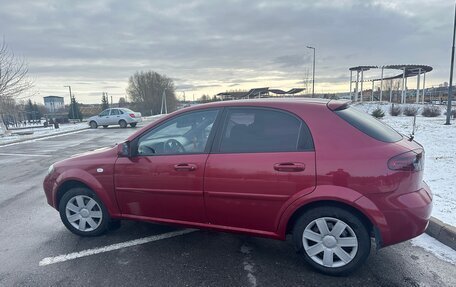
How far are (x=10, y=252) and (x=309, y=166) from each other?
3.51 metres

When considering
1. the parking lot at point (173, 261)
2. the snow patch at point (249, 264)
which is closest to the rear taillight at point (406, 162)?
the parking lot at point (173, 261)

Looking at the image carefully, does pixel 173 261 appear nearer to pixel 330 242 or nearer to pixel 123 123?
pixel 330 242

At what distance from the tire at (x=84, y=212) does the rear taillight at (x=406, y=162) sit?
10.6 ft

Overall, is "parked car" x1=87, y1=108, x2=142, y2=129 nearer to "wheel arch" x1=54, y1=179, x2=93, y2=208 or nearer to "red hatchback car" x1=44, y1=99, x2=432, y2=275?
"wheel arch" x1=54, y1=179, x2=93, y2=208

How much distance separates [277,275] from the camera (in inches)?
117

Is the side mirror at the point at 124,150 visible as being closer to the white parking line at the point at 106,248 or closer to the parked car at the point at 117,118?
the white parking line at the point at 106,248

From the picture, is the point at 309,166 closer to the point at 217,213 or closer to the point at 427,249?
the point at 217,213

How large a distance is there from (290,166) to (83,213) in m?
2.70

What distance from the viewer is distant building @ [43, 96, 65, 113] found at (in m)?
78.9

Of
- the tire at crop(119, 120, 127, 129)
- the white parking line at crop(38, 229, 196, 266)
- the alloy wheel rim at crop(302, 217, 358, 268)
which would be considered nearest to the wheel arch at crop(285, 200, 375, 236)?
the alloy wheel rim at crop(302, 217, 358, 268)

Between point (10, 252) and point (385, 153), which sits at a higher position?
point (385, 153)

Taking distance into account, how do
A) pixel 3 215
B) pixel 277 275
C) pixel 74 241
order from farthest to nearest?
pixel 3 215 → pixel 74 241 → pixel 277 275

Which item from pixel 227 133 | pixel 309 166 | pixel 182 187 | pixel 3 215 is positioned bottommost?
pixel 3 215

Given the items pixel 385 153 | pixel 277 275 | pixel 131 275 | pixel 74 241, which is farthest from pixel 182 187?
pixel 385 153
